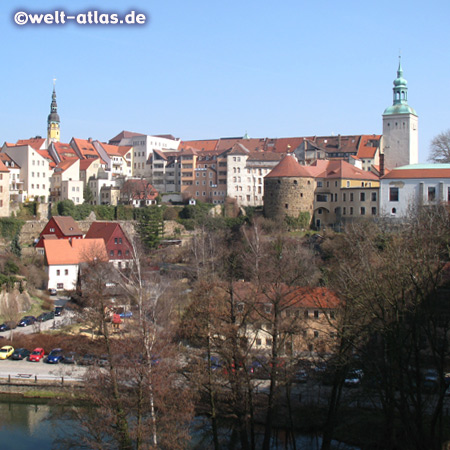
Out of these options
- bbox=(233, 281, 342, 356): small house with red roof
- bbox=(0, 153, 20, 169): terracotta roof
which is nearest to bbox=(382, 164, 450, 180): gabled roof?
bbox=(233, 281, 342, 356): small house with red roof

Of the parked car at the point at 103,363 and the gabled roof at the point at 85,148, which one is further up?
the gabled roof at the point at 85,148

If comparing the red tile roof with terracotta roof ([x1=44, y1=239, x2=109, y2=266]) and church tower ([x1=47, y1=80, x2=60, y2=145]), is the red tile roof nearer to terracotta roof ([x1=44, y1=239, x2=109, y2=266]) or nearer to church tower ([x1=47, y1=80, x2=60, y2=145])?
terracotta roof ([x1=44, y1=239, x2=109, y2=266])

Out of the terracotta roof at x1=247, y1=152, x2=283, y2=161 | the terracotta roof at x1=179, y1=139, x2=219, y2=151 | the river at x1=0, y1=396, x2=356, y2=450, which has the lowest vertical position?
the river at x1=0, y1=396, x2=356, y2=450

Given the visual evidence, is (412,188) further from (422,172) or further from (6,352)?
(6,352)

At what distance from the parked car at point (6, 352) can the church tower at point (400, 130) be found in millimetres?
48283

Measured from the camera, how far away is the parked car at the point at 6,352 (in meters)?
29.1

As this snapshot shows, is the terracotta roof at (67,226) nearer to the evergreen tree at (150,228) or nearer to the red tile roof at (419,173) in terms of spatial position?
the evergreen tree at (150,228)

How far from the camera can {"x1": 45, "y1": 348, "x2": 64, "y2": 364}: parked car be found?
2830 centimetres

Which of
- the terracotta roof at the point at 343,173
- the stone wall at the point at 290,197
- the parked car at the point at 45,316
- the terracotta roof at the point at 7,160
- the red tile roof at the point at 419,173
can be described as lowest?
the parked car at the point at 45,316

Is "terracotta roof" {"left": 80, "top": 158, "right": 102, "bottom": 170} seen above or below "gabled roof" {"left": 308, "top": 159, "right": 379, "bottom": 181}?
above

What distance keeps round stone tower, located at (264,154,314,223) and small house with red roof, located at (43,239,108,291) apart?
57.6 ft

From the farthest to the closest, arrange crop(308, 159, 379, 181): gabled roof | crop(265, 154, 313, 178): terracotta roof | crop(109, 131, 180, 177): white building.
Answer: crop(109, 131, 180, 177): white building < crop(265, 154, 313, 178): terracotta roof < crop(308, 159, 379, 181): gabled roof

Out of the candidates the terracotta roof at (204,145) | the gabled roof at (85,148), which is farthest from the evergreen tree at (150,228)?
the terracotta roof at (204,145)

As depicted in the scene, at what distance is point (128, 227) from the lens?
187ft
